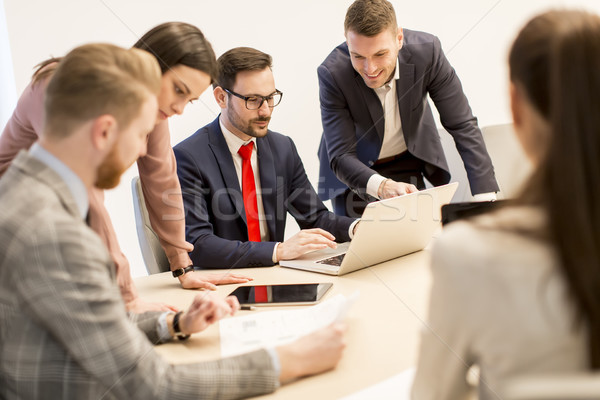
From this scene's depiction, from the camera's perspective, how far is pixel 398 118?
276cm

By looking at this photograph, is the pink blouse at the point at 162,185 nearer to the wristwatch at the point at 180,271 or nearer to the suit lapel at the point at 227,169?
the wristwatch at the point at 180,271

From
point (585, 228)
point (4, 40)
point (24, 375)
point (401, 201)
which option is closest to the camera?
point (585, 228)

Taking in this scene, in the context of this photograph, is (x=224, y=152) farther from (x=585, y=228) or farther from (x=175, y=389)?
(x=585, y=228)

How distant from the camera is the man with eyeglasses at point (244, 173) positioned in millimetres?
2217

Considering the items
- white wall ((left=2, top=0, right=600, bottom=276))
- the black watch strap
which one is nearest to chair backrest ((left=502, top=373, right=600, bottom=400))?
the black watch strap

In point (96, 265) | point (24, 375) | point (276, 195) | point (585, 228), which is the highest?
point (585, 228)

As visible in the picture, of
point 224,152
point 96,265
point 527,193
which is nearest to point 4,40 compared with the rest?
point 224,152

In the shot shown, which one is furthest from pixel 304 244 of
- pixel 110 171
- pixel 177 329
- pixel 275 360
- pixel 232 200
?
pixel 110 171

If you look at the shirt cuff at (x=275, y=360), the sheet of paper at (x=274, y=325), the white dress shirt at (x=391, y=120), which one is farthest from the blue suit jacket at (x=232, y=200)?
the shirt cuff at (x=275, y=360)

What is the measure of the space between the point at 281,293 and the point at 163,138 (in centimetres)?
66

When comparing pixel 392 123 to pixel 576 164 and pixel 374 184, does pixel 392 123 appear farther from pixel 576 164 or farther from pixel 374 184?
pixel 576 164

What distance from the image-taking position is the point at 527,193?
69 cm

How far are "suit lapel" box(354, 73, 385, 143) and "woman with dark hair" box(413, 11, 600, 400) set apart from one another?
1924 mm

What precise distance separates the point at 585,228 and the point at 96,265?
0.69 meters
